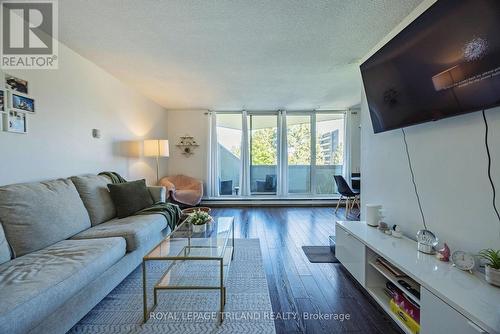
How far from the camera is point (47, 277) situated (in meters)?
1.28

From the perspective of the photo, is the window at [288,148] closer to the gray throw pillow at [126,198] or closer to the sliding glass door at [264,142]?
the sliding glass door at [264,142]

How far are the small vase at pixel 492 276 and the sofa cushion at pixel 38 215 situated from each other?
2.86 metres

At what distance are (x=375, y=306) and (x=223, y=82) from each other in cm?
327

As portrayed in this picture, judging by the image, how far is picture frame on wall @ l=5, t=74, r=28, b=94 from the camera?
74.3 inches

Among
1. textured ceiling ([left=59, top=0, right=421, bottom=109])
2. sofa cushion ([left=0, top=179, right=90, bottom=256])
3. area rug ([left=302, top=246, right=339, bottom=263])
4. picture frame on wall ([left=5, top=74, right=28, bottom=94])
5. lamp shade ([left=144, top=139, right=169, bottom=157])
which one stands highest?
textured ceiling ([left=59, top=0, right=421, bottom=109])

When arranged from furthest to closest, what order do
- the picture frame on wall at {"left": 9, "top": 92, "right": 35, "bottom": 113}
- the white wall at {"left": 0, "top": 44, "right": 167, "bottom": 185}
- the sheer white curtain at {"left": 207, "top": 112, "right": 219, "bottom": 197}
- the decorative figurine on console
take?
the sheer white curtain at {"left": 207, "top": 112, "right": 219, "bottom": 197} < the white wall at {"left": 0, "top": 44, "right": 167, "bottom": 185} < the picture frame on wall at {"left": 9, "top": 92, "right": 35, "bottom": 113} < the decorative figurine on console

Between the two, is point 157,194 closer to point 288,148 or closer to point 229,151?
point 229,151

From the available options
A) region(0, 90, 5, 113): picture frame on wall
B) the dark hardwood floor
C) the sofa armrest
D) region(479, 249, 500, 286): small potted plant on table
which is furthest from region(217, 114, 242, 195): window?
region(479, 249, 500, 286): small potted plant on table

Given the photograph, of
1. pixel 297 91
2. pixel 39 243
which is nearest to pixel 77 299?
pixel 39 243

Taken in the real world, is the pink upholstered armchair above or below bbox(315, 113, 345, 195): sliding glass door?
below

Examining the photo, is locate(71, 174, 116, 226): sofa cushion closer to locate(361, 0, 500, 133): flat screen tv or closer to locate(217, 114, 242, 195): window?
locate(361, 0, 500, 133): flat screen tv

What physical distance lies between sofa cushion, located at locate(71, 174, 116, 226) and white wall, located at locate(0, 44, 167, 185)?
0.81ft

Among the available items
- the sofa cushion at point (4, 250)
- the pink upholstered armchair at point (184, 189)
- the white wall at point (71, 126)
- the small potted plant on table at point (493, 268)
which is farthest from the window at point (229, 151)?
the small potted plant on table at point (493, 268)

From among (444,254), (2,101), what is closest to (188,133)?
(2,101)
